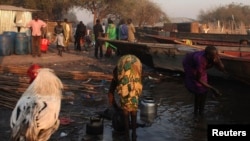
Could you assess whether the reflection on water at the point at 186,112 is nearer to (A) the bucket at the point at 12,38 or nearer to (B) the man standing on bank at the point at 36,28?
(B) the man standing on bank at the point at 36,28

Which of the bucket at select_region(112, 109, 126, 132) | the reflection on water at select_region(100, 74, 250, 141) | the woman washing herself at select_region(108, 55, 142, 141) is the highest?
the woman washing herself at select_region(108, 55, 142, 141)

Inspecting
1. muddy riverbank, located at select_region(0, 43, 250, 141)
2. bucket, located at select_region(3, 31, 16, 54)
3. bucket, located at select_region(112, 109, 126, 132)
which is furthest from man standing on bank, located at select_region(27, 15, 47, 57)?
bucket, located at select_region(112, 109, 126, 132)

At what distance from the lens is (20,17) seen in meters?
23.4

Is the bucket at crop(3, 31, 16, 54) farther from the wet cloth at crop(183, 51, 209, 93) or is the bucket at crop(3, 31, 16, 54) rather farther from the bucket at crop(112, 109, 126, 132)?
the bucket at crop(112, 109, 126, 132)

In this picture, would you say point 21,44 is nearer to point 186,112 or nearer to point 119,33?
Answer: point 119,33

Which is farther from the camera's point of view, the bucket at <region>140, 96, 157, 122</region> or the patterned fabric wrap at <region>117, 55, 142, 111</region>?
the bucket at <region>140, 96, 157, 122</region>

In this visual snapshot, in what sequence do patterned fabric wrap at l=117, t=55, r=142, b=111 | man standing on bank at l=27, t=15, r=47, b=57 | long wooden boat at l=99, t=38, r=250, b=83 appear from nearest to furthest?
patterned fabric wrap at l=117, t=55, r=142, b=111
long wooden boat at l=99, t=38, r=250, b=83
man standing on bank at l=27, t=15, r=47, b=57

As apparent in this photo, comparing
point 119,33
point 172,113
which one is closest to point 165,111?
point 172,113

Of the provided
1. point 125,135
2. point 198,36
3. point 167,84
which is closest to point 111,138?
point 125,135

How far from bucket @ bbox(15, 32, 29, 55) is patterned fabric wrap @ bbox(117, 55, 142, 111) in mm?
11477

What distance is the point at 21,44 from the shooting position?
55.1 feet

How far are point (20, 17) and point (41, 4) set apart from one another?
48.1 ft

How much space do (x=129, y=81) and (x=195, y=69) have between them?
218 cm

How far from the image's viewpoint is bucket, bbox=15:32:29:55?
16.4m
